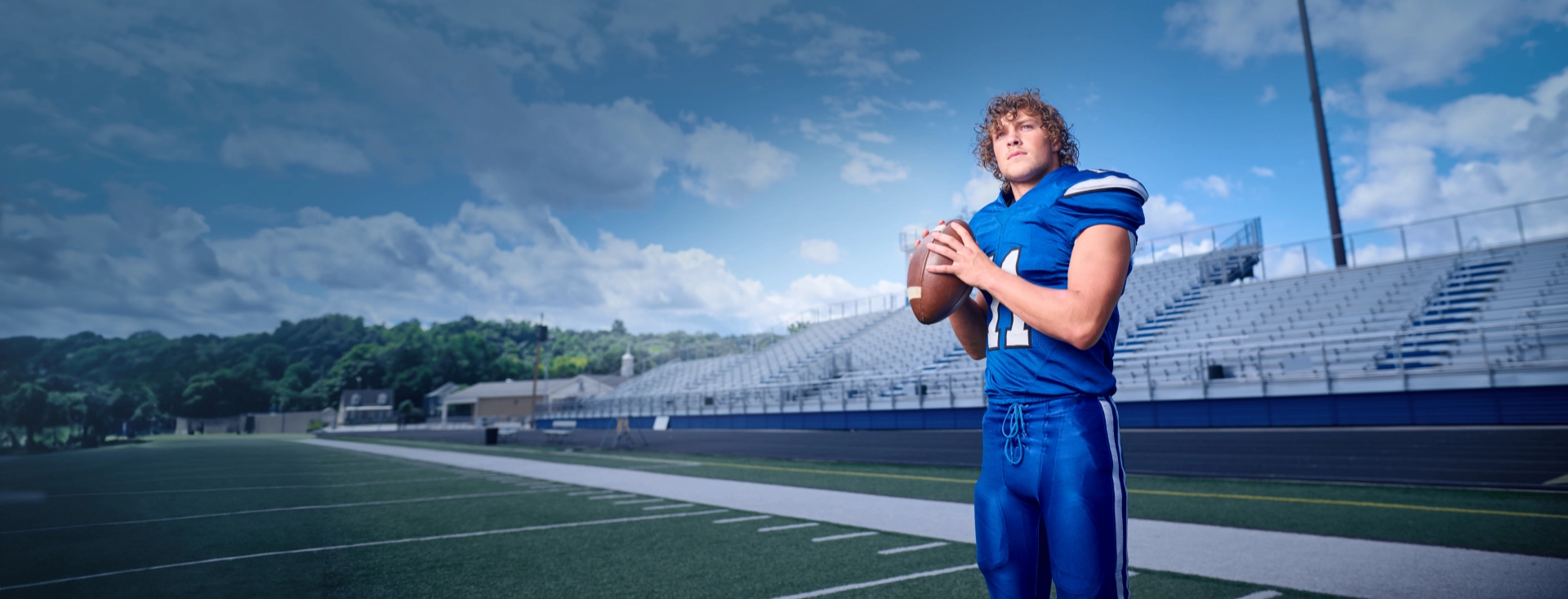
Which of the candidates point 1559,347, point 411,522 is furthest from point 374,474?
point 1559,347

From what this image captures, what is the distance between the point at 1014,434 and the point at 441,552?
18.3 feet

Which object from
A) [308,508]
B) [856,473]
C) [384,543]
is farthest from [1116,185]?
[856,473]

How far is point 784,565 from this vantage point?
16.0ft

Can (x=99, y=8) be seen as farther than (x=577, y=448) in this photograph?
No

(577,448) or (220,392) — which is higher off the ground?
(220,392)

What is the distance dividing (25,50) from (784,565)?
984 centimetres

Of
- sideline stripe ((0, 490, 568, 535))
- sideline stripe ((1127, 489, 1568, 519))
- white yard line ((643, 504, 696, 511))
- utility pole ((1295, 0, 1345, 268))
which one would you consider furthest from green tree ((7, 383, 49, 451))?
utility pole ((1295, 0, 1345, 268))

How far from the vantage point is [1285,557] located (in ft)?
15.4

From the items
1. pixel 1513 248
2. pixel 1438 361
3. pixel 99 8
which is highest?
pixel 99 8

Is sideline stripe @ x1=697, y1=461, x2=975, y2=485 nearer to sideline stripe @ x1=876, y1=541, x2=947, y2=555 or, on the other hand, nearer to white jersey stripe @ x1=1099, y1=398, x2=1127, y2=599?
sideline stripe @ x1=876, y1=541, x2=947, y2=555

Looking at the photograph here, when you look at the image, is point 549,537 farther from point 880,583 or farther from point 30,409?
point 30,409

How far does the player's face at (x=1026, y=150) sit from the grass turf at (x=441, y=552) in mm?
3042

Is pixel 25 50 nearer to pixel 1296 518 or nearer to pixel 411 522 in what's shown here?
pixel 411 522

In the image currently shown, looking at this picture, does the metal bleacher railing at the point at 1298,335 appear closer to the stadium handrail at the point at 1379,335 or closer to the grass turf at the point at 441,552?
the stadium handrail at the point at 1379,335
